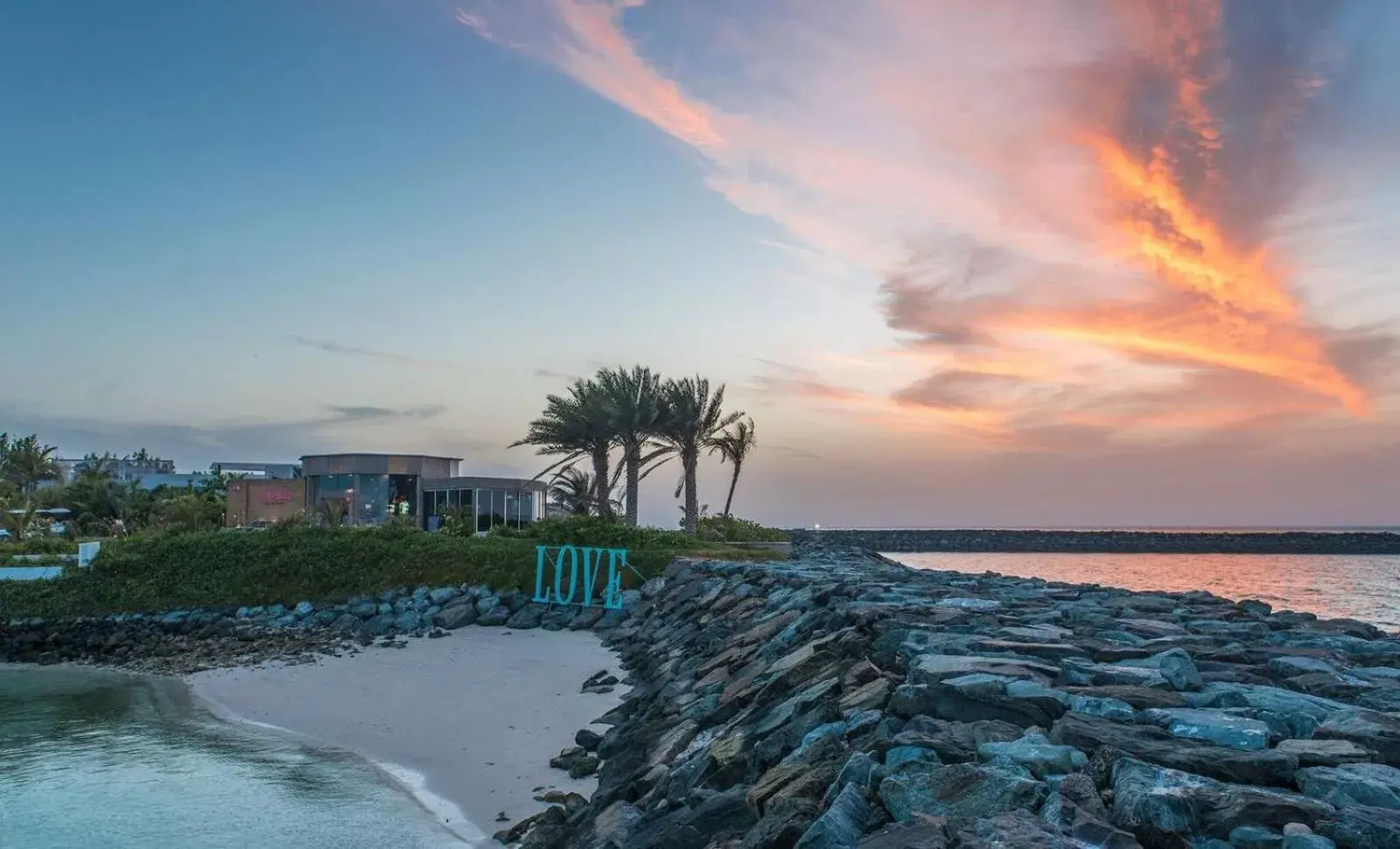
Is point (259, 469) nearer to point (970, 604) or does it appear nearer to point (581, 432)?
point (581, 432)

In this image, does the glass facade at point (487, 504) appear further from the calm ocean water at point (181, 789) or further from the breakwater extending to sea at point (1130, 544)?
the breakwater extending to sea at point (1130, 544)

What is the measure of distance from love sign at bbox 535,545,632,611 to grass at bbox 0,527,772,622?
0.79 metres

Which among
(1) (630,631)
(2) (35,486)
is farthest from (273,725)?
(2) (35,486)

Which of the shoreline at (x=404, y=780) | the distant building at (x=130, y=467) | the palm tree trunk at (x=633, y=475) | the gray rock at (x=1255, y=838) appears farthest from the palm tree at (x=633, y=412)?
the distant building at (x=130, y=467)

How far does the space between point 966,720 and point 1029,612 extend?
4.87 m

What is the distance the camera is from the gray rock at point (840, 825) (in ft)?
13.6

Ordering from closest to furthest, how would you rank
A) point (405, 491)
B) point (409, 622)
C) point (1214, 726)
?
1. point (1214, 726)
2. point (409, 622)
3. point (405, 491)

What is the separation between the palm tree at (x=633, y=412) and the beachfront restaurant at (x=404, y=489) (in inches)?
240

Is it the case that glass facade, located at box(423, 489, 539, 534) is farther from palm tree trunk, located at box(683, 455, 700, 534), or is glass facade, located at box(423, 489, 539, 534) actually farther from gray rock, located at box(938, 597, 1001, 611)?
gray rock, located at box(938, 597, 1001, 611)

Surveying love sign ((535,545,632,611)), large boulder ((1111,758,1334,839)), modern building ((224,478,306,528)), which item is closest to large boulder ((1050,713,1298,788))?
large boulder ((1111,758,1334,839))

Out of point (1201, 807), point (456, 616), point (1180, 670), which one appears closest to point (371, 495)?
point (456, 616)

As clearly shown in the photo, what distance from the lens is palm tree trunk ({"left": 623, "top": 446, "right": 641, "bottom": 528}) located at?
118ft

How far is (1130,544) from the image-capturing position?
83.4m

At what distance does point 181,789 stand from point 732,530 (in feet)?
93.5
